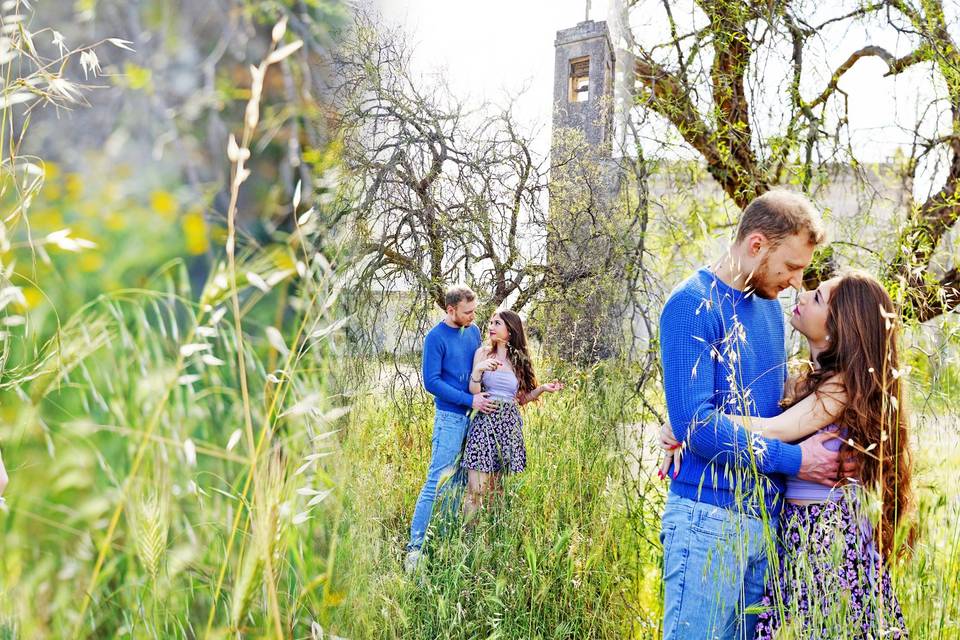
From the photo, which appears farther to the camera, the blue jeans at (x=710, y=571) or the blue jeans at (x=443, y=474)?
the blue jeans at (x=443, y=474)

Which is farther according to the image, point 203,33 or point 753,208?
point 753,208

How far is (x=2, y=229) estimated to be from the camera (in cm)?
85

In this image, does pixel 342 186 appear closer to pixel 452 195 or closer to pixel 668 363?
pixel 668 363

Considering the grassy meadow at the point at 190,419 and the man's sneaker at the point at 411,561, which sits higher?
the grassy meadow at the point at 190,419

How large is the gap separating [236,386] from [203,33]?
0.46m

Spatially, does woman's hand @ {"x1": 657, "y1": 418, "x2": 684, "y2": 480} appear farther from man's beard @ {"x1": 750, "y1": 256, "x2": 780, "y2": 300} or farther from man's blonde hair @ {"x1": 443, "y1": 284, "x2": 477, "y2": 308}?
man's blonde hair @ {"x1": 443, "y1": 284, "x2": 477, "y2": 308}

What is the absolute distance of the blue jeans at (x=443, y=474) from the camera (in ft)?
7.20

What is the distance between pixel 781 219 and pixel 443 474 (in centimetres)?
134

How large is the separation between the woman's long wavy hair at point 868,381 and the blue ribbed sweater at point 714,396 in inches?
5.3

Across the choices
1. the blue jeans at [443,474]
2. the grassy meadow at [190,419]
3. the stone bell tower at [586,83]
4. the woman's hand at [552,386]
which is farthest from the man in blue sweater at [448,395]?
the stone bell tower at [586,83]

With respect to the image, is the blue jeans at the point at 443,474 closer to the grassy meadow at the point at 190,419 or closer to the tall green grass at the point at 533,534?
the tall green grass at the point at 533,534

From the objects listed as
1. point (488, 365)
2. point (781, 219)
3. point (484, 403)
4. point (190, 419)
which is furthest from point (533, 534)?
point (190, 419)

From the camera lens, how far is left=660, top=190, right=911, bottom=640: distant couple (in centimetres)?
130

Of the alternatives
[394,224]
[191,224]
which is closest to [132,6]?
[191,224]
